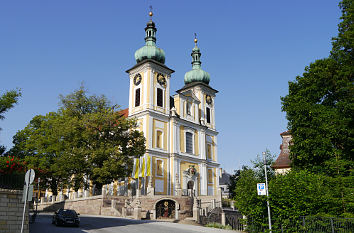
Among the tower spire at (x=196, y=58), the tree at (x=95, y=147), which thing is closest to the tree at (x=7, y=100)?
the tree at (x=95, y=147)

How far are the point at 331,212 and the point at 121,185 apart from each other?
27711mm

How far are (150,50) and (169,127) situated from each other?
1093 cm

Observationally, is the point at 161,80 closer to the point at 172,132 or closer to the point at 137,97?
the point at 137,97

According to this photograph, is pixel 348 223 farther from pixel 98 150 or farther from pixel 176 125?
pixel 176 125

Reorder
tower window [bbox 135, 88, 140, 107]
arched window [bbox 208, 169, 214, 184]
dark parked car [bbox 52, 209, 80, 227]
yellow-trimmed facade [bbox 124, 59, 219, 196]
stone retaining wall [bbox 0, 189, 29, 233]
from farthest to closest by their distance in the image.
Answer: arched window [bbox 208, 169, 214, 184] → tower window [bbox 135, 88, 140, 107] → yellow-trimmed facade [bbox 124, 59, 219, 196] → dark parked car [bbox 52, 209, 80, 227] → stone retaining wall [bbox 0, 189, 29, 233]

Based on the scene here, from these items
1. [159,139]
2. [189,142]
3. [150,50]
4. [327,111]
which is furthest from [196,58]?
[327,111]

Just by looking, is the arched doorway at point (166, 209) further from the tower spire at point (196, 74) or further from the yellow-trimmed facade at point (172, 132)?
the tower spire at point (196, 74)

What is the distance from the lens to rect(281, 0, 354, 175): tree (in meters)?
20.3

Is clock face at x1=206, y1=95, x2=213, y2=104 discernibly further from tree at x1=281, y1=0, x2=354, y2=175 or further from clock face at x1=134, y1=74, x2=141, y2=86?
tree at x1=281, y1=0, x2=354, y2=175

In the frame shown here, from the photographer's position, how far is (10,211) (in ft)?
42.7

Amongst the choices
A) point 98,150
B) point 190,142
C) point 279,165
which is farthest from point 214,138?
point 98,150

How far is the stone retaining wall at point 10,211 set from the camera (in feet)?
42.0

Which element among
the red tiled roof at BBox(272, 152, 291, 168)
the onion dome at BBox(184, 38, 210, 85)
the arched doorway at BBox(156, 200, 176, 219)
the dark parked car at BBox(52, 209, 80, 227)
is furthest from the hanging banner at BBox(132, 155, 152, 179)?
the onion dome at BBox(184, 38, 210, 85)

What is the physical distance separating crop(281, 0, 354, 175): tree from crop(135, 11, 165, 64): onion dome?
22.6 m
